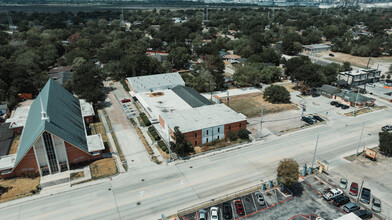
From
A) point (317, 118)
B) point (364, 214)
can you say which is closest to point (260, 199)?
point (364, 214)

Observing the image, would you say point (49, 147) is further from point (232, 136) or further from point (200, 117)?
point (232, 136)

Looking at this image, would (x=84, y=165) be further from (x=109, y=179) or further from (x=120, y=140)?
(x=120, y=140)

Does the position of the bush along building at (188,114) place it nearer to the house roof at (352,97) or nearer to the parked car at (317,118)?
the parked car at (317,118)

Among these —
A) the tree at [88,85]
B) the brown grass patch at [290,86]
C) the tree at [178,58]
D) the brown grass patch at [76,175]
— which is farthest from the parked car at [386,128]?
the tree at [178,58]

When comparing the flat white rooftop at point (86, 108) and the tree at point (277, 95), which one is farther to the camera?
the tree at point (277, 95)

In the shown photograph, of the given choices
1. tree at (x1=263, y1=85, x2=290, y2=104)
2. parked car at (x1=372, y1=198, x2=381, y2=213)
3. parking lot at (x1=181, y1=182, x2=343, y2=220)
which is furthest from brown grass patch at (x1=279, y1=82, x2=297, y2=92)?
parked car at (x1=372, y1=198, x2=381, y2=213)
